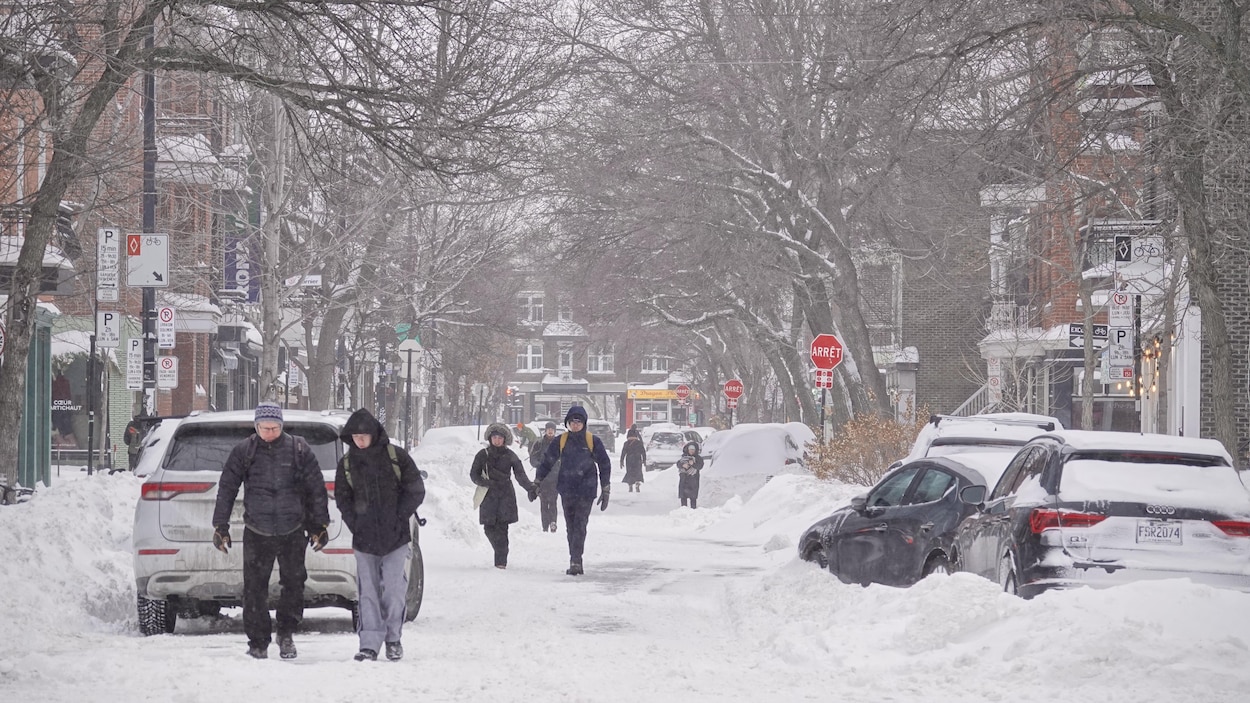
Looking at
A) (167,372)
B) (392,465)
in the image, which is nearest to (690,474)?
(167,372)

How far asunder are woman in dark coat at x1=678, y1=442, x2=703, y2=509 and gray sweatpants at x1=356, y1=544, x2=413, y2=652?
24.6 m

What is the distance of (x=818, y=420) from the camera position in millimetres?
47156

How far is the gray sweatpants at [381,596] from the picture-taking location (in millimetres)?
10289

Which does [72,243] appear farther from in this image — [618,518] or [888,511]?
[888,511]

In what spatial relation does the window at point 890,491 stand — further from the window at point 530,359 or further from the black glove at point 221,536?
the window at point 530,359

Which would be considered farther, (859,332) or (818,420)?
(818,420)

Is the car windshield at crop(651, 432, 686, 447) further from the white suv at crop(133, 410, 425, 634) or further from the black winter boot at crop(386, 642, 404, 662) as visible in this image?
the black winter boot at crop(386, 642, 404, 662)

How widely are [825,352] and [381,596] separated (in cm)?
2292

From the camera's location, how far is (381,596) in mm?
10570

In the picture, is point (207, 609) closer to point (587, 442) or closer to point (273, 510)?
point (273, 510)

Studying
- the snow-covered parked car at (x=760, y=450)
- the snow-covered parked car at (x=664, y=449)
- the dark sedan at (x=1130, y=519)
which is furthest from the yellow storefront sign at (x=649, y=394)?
the dark sedan at (x=1130, y=519)

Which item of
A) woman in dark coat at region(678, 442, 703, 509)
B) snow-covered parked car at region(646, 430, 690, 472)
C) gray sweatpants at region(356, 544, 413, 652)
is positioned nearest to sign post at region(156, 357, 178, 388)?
woman in dark coat at region(678, 442, 703, 509)

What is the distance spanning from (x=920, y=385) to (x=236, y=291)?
84.9 ft

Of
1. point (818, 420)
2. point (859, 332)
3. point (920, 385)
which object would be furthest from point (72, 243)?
point (920, 385)
